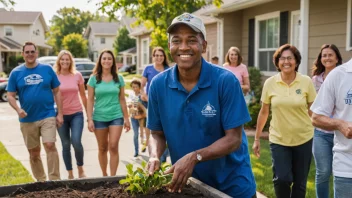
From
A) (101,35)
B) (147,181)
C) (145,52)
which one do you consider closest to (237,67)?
(147,181)

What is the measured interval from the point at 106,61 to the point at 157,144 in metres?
3.98

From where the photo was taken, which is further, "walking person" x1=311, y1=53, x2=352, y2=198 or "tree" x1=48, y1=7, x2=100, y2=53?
"tree" x1=48, y1=7, x2=100, y2=53

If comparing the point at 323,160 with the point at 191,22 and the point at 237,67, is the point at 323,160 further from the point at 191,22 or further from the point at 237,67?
the point at 237,67

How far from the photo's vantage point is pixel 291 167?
524 cm

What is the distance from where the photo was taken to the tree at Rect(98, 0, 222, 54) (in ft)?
37.4

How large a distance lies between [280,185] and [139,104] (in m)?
4.41

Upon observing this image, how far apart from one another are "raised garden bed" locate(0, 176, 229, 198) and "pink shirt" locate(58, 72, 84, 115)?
3.45 meters

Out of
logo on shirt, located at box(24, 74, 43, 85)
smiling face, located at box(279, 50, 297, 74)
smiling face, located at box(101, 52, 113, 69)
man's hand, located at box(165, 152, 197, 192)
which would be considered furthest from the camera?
smiling face, located at box(101, 52, 113, 69)

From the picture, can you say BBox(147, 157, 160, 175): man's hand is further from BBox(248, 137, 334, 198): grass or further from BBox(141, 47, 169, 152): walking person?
BBox(141, 47, 169, 152): walking person

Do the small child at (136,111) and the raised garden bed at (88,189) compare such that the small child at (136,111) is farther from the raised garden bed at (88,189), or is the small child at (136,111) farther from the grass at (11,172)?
the raised garden bed at (88,189)

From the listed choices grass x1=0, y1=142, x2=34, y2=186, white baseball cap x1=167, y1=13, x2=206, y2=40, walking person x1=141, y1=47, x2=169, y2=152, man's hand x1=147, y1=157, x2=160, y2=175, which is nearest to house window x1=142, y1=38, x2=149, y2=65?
grass x1=0, y1=142, x2=34, y2=186

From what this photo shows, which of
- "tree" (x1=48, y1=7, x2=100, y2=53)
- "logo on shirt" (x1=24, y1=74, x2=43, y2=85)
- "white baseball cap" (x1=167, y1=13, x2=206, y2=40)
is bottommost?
"logo on shirt" (x1=24, y1=74, x2=43, y2=85)

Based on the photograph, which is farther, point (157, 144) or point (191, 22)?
point (157, 144)

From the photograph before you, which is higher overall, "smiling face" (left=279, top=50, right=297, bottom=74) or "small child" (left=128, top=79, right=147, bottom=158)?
"smiling face" (left=279, top=50, right=297, bottom=74)
